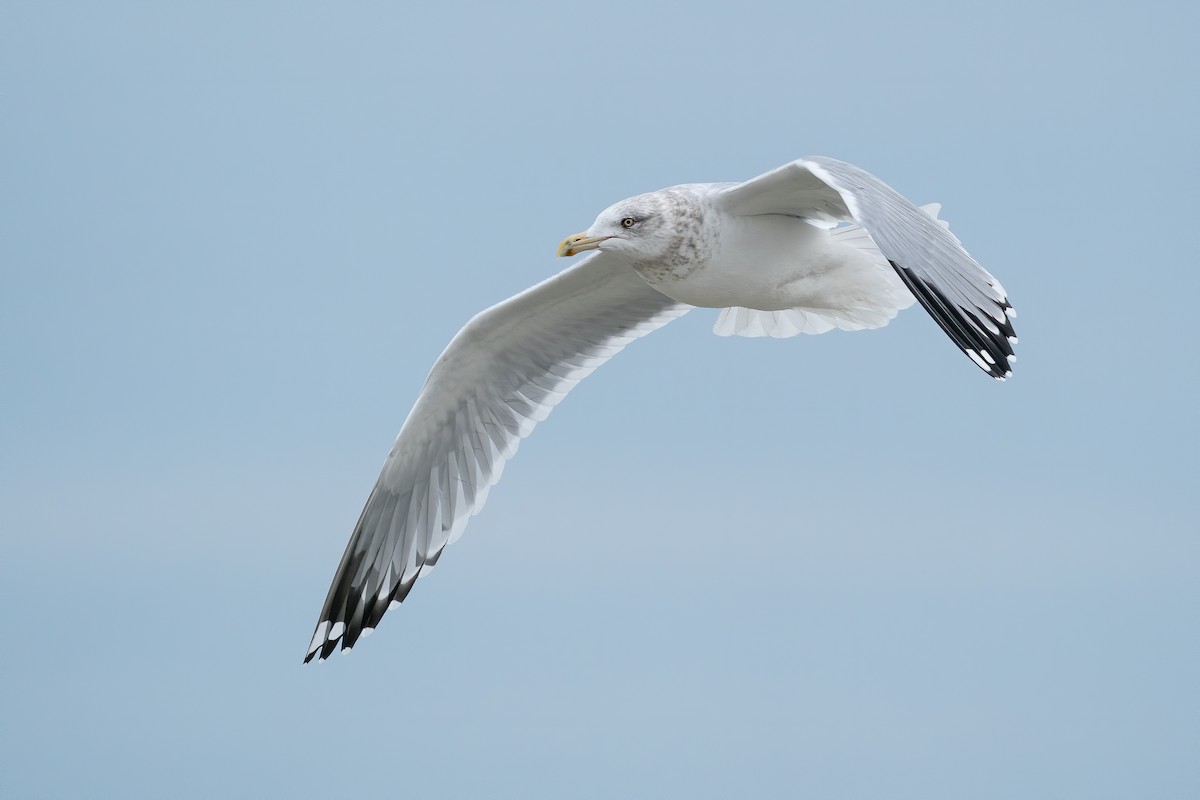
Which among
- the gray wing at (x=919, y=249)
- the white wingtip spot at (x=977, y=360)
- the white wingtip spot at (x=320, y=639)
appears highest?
the gray wing at (x=919, y=249)

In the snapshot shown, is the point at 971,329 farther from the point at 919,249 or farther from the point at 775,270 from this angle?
the point at 775,270

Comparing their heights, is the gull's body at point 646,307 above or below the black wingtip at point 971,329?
above

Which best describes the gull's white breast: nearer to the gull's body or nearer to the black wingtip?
the gull's body

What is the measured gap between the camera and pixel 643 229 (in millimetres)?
4461

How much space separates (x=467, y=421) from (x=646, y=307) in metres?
0.72

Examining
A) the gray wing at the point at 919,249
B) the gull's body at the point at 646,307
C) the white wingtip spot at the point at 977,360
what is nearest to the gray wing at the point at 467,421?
the gull's body at the point at 646,307

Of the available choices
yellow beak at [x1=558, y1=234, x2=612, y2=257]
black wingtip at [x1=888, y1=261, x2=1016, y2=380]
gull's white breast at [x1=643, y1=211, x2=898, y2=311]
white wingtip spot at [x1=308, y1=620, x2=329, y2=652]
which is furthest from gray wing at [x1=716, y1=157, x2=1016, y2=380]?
white wingtip spot at [x1=308, y1=620, x2=329, y2=652]

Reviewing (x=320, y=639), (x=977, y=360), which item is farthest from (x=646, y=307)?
(x=977, y=360)

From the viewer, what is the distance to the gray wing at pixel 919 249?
12.7 feet

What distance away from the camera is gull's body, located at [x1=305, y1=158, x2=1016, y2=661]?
4070mm

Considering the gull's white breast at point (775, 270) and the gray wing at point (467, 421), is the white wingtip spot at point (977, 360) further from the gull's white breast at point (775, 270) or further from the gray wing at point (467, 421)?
the gray wing at point (467, 421)

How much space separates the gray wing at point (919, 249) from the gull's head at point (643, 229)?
0.14m

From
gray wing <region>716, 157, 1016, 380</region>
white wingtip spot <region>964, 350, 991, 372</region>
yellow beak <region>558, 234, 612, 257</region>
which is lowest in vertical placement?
white wingtip spot <region>964, 350, 991, 372</region>

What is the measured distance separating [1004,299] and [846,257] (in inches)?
31.2
